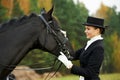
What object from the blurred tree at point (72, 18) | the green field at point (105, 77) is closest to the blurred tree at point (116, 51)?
the green field at point (105, 77)

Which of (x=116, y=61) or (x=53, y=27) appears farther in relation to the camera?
(x=116, y=61)

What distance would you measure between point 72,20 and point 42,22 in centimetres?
398

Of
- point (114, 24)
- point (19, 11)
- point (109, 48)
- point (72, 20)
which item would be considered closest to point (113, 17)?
point (114, 24)

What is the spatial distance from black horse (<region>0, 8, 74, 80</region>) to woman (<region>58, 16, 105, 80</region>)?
15cm

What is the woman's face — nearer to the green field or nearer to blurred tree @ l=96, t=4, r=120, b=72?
the green field

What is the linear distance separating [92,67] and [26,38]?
601 mm

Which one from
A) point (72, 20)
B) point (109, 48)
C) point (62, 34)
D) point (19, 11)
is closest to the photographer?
point (62, 34)

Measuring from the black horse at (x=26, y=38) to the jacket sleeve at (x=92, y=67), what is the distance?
0.25m

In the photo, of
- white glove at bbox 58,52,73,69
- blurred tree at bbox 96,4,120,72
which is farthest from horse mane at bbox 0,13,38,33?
blurred tree at bbox 96,4,120,72

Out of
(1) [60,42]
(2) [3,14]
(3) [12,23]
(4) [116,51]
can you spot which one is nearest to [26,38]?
(3) [12,23]

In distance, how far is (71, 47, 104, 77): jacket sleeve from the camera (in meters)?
3.23

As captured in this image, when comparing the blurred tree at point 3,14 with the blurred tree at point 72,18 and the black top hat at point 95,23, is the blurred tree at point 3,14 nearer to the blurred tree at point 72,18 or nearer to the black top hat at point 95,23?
the blurred tree at point 72,18

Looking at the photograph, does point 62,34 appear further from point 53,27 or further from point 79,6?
point 79,6

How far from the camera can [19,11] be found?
262 inches
